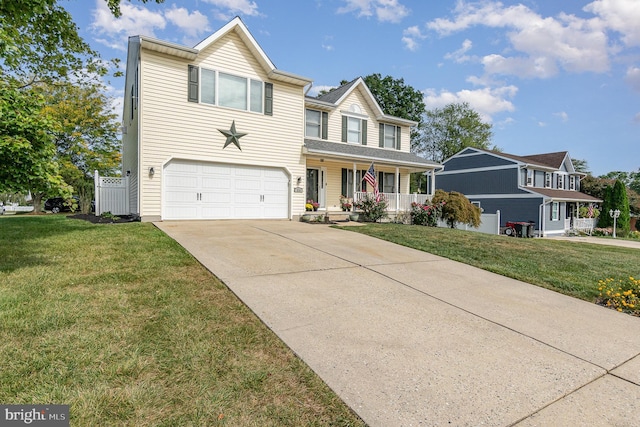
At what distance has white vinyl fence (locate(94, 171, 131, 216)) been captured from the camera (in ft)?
42.7

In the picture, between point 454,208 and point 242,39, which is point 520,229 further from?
point 242,39

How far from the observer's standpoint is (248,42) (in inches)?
501

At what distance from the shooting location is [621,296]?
16.0 feet

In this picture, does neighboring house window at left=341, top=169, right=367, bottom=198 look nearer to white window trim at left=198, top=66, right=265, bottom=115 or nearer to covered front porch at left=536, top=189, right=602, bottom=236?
white window trim at left=198, top=66, right=265, bottom=115

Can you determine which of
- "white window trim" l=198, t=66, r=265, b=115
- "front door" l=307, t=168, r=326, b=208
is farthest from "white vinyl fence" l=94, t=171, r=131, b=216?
"front door" l=307, t=168, r=326, b=208

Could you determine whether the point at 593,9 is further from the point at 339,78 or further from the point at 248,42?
the point at 339,78

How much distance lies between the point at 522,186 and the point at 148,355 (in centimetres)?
2961

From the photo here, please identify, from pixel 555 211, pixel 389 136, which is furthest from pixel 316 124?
pixel 555 211

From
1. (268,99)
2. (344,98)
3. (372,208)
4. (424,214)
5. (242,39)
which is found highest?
(242,39)

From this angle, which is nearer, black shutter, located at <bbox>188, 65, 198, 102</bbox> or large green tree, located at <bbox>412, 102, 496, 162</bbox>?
black shutter, located at <bbox>188, 65, 198, 102</bbox>

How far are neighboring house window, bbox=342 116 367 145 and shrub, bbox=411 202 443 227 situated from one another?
4562mm

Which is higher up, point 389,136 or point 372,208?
point 389,136

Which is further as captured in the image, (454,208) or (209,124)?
(454,208)

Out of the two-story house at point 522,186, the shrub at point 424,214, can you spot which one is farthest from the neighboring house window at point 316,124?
the two-story house at point 522,186
